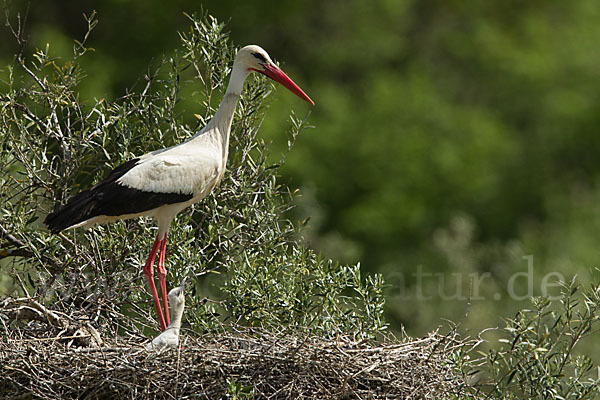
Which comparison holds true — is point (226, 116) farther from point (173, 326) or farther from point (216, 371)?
point (216, 371)

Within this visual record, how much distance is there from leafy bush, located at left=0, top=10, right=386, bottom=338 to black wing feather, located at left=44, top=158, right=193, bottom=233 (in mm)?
231

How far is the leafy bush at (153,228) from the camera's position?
678cm

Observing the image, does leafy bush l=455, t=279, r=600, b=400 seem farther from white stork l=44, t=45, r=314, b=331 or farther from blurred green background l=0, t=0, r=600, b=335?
blurred green background l=0, t=0, r=600, b=335

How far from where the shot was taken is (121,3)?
71.9 feet

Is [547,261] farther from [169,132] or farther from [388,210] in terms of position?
[169,132]

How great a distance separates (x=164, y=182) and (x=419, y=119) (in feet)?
52.4

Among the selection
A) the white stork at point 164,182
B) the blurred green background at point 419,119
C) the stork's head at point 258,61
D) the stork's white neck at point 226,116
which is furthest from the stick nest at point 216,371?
the blurred green background at point 419,119

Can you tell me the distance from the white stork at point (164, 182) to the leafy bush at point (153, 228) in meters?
0.17

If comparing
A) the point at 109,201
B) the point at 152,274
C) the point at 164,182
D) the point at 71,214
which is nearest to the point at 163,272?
the point at 152,274

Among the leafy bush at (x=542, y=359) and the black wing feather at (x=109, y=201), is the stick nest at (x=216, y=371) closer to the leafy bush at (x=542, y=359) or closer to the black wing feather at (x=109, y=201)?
the leafy bush at (x=542, y=359)

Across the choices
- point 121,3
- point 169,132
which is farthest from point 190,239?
point 121,3

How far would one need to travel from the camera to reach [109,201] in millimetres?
6617

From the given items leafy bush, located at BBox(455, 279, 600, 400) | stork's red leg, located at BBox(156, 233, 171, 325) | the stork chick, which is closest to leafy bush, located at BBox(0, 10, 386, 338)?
stork's red leg, located at BBox(156, 233, 171, 325)

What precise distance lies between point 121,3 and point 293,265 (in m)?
16.1
